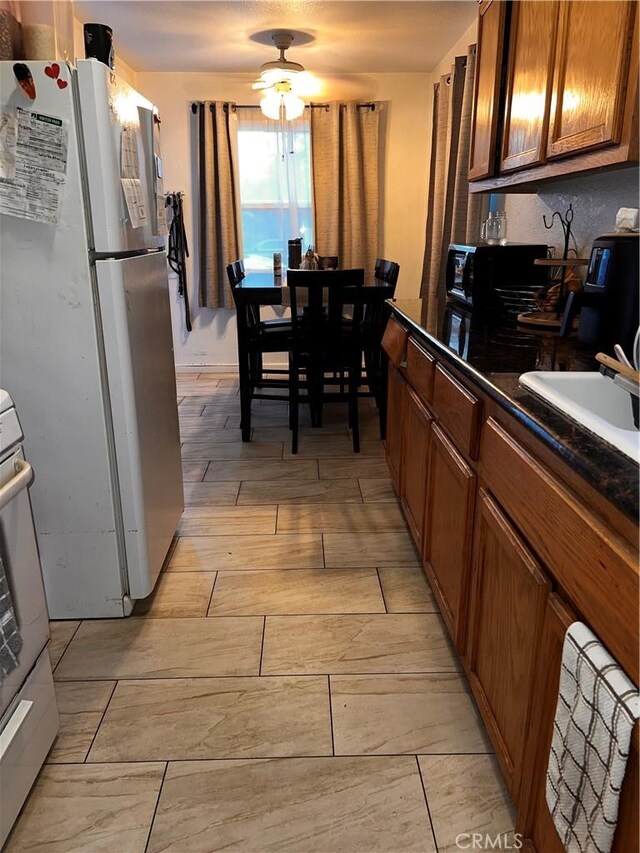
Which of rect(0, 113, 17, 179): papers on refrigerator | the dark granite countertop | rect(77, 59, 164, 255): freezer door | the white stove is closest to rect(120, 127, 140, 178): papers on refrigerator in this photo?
rect(77, 59, 164, 255): freezer door

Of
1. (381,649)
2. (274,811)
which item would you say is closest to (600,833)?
(274,811)

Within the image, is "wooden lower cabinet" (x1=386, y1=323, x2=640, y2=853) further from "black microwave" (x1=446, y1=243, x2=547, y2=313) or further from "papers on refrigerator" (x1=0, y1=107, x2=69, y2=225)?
"papers on refrigerator" (x1=0, y1=107, x2=69, y2=225)

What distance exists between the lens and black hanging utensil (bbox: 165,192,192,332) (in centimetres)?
491

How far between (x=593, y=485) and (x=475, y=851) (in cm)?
88

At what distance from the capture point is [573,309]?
5.68 ft

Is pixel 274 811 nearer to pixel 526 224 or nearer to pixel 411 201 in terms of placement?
pixel 526 224

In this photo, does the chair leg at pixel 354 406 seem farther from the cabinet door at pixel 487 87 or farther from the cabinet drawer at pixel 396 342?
the cabinet door at pixel 487 87

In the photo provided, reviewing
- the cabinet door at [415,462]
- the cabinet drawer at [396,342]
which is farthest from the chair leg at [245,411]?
the cabinet door at [415,462]

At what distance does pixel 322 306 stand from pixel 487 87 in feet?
4.33

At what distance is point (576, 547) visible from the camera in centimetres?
90

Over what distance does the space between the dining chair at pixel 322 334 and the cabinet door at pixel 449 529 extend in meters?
1.50

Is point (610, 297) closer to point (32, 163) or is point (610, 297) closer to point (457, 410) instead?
point (457, 410)

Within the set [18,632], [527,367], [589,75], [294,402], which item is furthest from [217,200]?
[18,632]

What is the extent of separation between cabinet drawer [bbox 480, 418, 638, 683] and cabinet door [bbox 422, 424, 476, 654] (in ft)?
0.89
